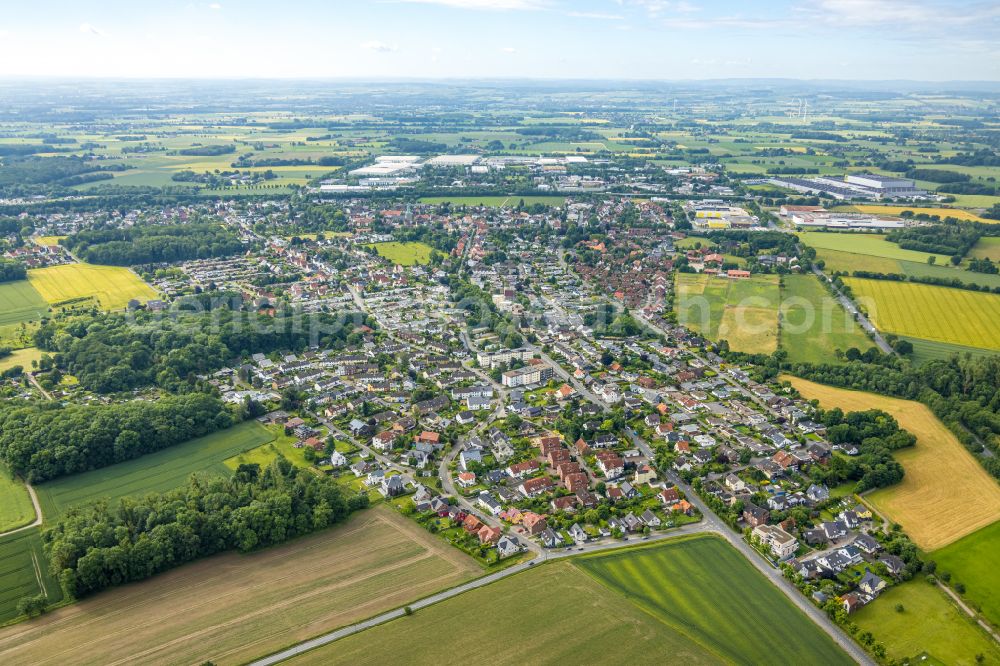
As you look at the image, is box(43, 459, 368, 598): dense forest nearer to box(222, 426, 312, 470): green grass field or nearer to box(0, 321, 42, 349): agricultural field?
box(222, 426, 312, 470): green grass field

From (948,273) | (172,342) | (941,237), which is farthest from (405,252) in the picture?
(941,237)

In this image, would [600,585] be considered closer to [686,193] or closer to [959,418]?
[959,418]

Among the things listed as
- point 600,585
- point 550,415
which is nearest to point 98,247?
point 550,415

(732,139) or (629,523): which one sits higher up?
(732,139)

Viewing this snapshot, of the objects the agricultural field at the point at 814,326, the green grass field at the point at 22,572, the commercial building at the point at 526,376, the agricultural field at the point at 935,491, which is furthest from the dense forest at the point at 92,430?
the agricultural field at the point at 814,326

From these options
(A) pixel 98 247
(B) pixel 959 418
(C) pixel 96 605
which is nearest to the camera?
(C) pixel 96 605

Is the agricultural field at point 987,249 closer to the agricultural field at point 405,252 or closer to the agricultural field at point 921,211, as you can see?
the agricultural field at point 921,211

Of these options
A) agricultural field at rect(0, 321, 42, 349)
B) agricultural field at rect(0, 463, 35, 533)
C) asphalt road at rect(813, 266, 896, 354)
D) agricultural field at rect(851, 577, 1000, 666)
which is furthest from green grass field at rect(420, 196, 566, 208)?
agricultural field at rect(851, 577, 1000, 666)
